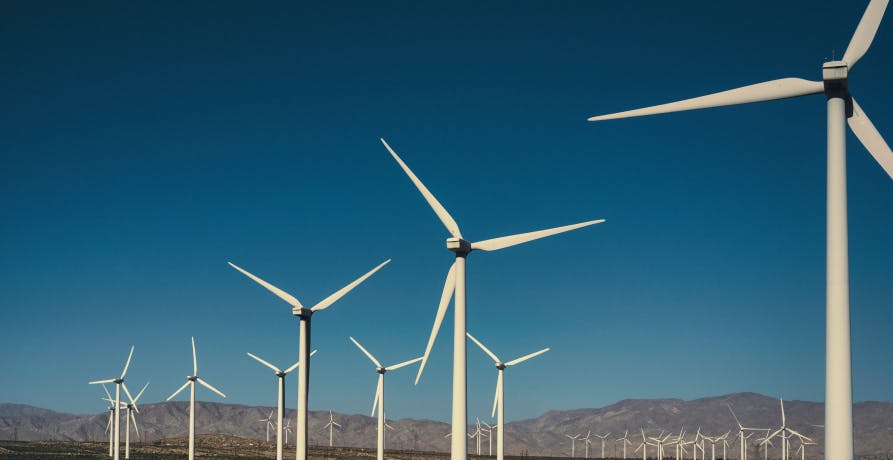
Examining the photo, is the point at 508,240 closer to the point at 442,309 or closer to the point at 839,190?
the point at 442,309

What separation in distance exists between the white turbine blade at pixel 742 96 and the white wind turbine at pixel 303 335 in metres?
32.8

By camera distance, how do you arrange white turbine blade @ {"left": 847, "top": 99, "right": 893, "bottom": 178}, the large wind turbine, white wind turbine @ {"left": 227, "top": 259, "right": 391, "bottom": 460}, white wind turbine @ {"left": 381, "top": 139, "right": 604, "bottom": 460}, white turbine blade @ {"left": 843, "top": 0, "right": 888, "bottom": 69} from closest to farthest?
the large wind turbine, white turbine blade @ {"left": 847, "top": 99, "right": 893, "bottom": 178}, white turbine blade @ {"left": 843, "top": 0, "right": 888, "bottom": 69}, white wind turbine @ {"left": 381, "top": 139, "right": 604, "bottom": 460}, white wind turbine @ {"left": 227, "top": 259, "right": 391, "bottom": 460}

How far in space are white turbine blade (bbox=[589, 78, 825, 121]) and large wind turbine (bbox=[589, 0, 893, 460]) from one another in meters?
0.03

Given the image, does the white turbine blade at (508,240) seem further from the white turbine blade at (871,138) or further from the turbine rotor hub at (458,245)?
the white turbine blade at (871,138)

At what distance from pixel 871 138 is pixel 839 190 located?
174 inches

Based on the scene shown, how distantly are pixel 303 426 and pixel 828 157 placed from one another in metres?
40.2

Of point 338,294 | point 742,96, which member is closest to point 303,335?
point 338,294

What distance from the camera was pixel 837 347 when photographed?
97.6 feet

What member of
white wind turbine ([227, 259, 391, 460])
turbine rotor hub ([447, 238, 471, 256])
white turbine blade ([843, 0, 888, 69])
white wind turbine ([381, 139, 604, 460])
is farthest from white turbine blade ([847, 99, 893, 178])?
white wind turbine ([227, 259, 391, 460])

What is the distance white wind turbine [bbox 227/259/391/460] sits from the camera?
62312 millimetres

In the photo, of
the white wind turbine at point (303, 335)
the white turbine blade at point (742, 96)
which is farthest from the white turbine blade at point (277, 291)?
the white turbine blade at point (742, 96)

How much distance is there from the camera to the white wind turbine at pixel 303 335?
204 ft

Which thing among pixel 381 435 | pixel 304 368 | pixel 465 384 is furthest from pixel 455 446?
pixel 381 435

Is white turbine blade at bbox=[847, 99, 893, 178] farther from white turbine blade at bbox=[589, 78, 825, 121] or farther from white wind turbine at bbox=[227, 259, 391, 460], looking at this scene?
white wind turbine at bbox=[227, 259, 391, 460]
